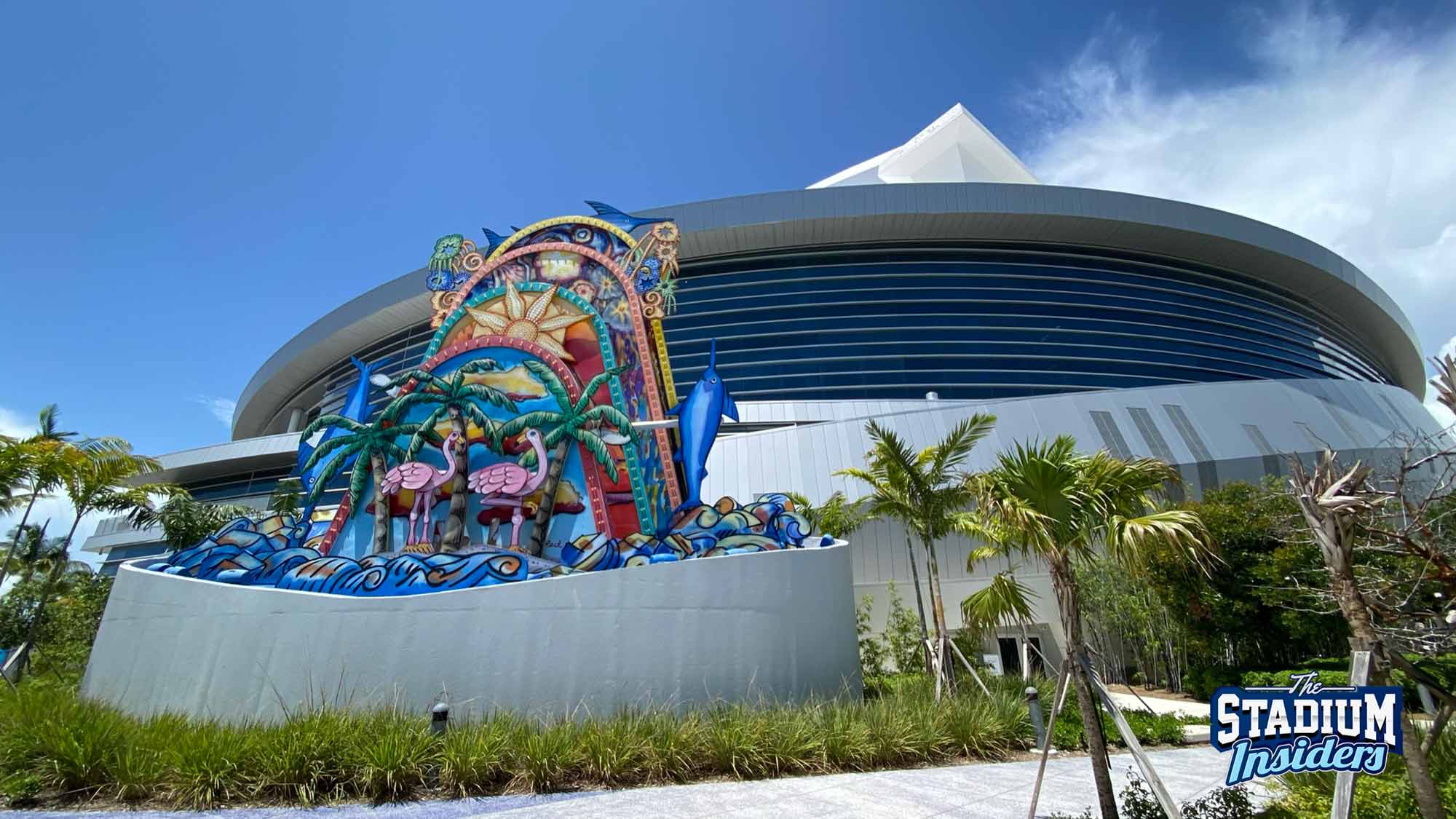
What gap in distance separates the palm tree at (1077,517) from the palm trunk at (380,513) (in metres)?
12.9

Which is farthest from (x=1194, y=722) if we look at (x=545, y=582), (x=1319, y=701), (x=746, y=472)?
(x=746, y=472)

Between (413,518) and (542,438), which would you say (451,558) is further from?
(542,438)

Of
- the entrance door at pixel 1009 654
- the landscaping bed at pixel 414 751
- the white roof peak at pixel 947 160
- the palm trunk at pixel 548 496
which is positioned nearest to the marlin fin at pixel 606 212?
the palm trunk at pixel 548 496

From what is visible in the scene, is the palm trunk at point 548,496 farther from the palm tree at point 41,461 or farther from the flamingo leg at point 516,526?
the palm tree at point 41,461

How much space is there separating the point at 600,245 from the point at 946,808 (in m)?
14.4

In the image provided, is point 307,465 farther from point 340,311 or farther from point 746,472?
point 340,311

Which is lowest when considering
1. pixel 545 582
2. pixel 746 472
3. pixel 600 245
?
pixel 545 582

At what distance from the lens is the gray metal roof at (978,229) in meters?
42.1

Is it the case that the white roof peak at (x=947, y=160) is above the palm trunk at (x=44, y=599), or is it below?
above

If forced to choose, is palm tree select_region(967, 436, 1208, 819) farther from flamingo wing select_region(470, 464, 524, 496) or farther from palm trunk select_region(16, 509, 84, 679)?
palm trunk select_region(16, 509, 84, 679)

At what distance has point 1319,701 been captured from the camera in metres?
4.50

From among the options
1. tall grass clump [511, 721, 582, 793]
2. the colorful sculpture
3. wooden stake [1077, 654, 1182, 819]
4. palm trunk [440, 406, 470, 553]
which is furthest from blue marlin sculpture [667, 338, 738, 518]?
wooden stake [1077, 654, 1182, 819]

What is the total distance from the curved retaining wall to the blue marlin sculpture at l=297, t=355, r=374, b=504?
4.26 m

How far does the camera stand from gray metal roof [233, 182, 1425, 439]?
138 feet
